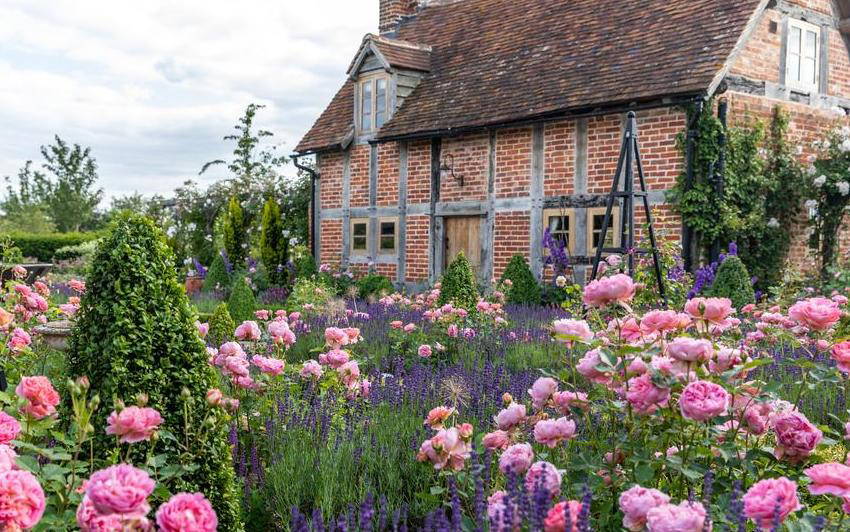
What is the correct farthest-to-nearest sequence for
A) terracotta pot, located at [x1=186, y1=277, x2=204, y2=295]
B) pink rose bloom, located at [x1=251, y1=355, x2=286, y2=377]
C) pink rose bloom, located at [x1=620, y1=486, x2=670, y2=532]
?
terracotta pot, located at [x1=186, y1=277, x2=204, y2=295], pink rose bloom, located at [x1=251, y1=355, x2=286, y2=377], pink rose bloom, located at [x1=620, y1=486, x2=670, y2=532]

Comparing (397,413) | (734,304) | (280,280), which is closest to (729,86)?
(734,304)

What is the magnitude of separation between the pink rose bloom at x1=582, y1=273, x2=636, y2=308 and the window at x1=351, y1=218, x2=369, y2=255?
13.9 metres

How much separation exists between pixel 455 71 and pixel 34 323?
1135 cm

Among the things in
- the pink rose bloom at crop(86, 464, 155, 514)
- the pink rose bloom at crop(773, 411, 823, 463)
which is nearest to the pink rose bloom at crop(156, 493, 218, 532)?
the pink rose bloom at crop(86, 464, 155, 514)

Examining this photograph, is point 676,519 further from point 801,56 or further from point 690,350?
point 801,56

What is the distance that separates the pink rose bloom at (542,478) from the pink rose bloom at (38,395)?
1573 millimetres

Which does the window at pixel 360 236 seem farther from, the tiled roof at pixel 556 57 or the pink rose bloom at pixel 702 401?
the pink rose bloom at pixel 702 401

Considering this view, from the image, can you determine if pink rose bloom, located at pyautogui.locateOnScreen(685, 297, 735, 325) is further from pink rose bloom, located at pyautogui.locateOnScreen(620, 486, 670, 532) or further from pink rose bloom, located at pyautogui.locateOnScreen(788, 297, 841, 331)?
pink rose bloom, located at pyautogui.locateOnScreen(620, 486, 670, 532)

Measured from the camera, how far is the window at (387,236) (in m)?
16.1

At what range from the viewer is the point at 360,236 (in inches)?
667

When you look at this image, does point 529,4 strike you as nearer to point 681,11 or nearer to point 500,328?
point 681,11

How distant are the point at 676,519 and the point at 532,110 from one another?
11.7 m

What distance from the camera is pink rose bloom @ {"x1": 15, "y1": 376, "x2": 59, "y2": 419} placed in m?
2.66

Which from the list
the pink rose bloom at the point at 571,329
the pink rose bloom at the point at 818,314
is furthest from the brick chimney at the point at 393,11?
the pink rose bloom at the point at 571,329
